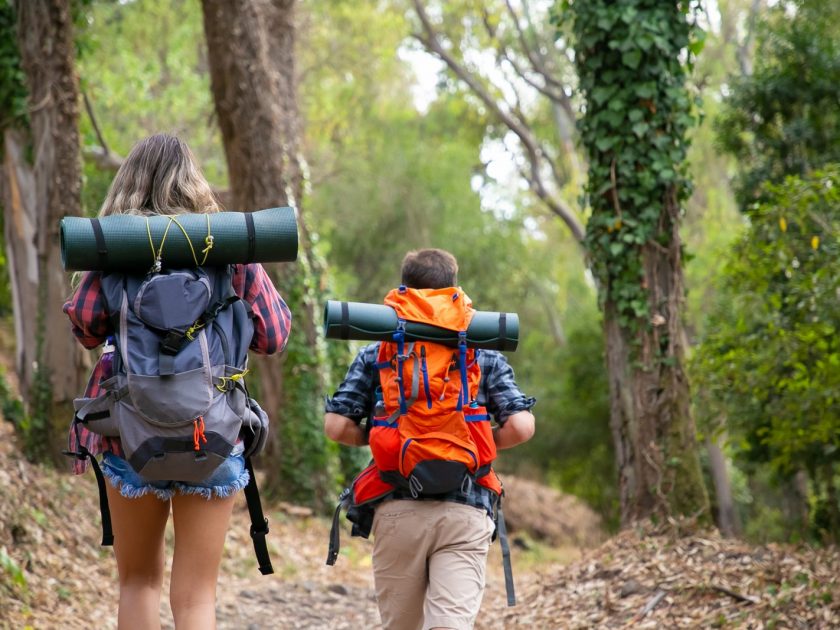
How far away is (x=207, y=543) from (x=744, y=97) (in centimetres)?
1443

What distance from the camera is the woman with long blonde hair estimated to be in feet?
10.8

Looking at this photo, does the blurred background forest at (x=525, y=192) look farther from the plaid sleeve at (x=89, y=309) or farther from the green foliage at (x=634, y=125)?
the plaid sleeve at (x=89, y=309)

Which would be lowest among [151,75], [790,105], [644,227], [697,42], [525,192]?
[644,227]

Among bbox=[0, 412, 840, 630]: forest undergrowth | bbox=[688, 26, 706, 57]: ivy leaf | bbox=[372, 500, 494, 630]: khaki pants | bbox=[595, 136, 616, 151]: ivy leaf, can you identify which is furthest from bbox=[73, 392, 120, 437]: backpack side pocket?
bbox=[688, 26, 706, 57]: ivy leaf

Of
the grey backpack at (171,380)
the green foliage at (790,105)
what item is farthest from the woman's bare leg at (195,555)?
the green foliage at (790,105)

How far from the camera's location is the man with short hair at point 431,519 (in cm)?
378

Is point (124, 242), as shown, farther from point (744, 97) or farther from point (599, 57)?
point (744, 97)

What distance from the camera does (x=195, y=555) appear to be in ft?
10.9

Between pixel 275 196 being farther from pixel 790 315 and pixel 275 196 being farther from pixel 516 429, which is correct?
pixel 516 429

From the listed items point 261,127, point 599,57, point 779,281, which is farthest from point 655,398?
point 261,127

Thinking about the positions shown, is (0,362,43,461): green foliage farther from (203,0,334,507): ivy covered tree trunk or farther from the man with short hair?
the man with short hair

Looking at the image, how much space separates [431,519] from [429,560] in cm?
19

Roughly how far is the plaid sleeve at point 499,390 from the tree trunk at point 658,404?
356 centimetres

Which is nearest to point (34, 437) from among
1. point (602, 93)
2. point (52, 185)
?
point (52, 185)
